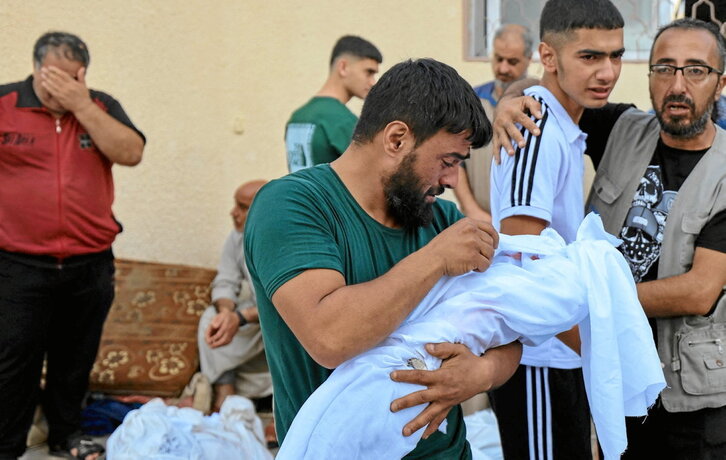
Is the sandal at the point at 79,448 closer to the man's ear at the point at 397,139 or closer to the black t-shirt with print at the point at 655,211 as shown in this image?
the black t-shirt with print at the point at 655,211

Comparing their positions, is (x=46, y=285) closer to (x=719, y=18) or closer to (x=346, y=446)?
(x=346, y=446)

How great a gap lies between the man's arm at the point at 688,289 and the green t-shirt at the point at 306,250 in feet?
2.93

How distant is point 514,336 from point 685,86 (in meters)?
1.30

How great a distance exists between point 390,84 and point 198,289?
13.9 ft

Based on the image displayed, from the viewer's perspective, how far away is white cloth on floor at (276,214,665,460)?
1786 millimetres

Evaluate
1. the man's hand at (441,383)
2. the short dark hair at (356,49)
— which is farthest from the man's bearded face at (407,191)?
the short dark hair at (356,49)

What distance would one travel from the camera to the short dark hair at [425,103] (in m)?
1.89

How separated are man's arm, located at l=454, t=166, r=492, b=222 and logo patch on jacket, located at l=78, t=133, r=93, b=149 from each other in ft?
6.62

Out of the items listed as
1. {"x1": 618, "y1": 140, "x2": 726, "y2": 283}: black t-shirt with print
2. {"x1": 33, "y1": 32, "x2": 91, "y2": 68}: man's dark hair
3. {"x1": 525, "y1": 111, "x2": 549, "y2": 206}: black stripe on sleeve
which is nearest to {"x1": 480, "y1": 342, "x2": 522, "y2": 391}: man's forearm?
{"x1": 525, "y1": 111, "x2": 549, "y2": 206}: black stripe on sleeve

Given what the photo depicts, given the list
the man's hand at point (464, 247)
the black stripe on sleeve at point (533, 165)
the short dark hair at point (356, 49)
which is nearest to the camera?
the man's hand at point (464, 247)

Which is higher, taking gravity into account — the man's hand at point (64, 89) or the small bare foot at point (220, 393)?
the man's hand at point (64, 89)

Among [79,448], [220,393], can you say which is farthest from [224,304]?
[79,448]

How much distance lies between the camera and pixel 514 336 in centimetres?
202

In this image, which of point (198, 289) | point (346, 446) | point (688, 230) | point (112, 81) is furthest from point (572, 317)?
point (112, 81)
